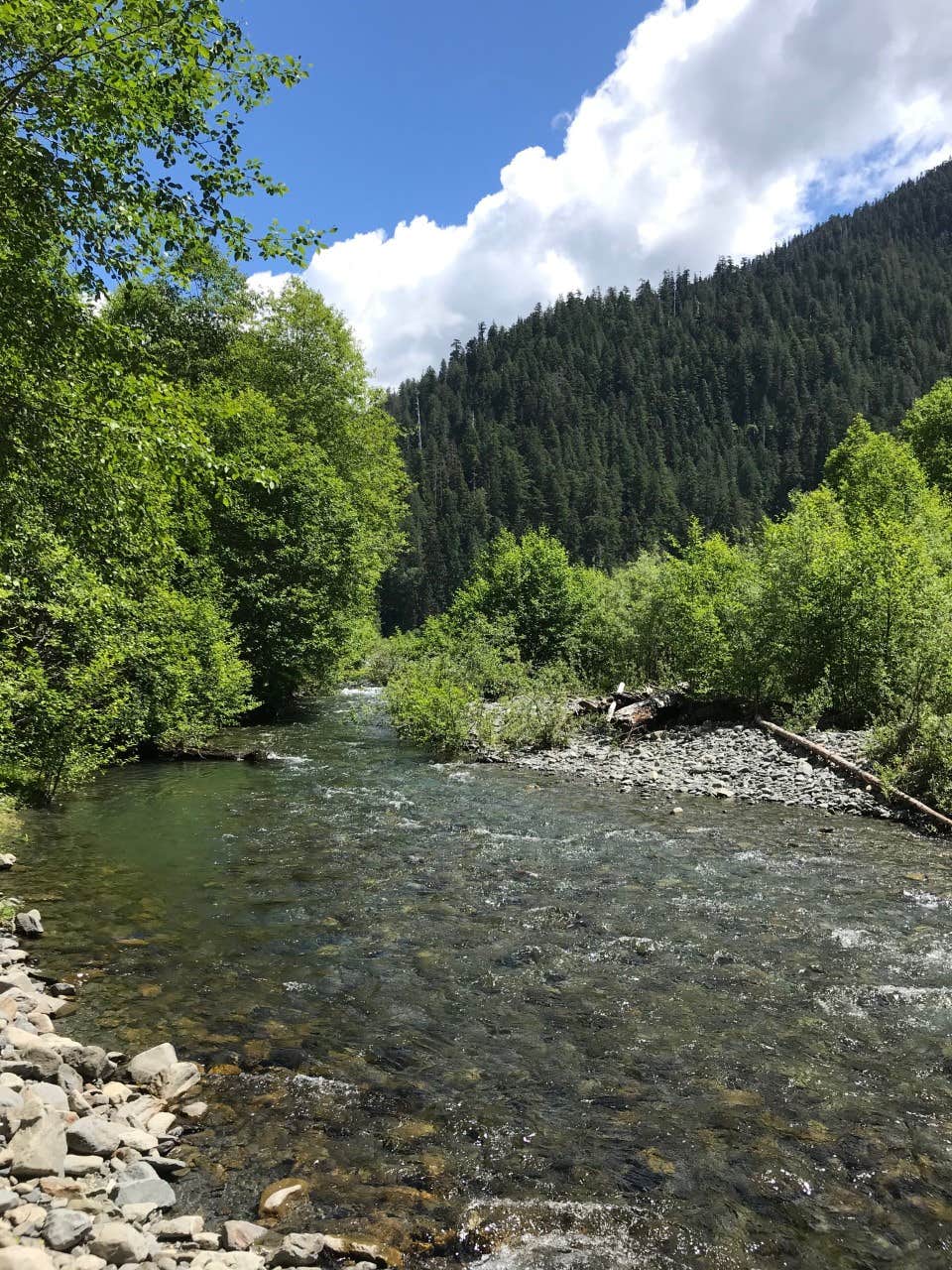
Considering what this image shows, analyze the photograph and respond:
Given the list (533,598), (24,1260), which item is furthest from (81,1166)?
(533,598)

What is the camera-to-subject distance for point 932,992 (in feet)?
21.2

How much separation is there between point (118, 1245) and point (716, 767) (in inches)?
605

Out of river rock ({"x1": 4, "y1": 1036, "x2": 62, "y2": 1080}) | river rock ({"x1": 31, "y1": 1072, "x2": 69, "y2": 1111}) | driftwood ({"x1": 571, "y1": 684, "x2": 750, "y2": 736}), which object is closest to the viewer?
river rock ({"x1": 31, "y1": 1072, "x2": 69, "y2": 1111})

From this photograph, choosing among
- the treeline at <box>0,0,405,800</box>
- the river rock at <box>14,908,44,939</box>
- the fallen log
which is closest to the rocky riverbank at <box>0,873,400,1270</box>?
the river rock at <box>14,908,44,939</box>

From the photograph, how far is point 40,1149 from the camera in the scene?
383 cm

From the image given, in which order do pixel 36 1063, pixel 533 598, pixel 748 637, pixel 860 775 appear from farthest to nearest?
pixel 533 598, pixel 748 637, pixel 860 775, pixel 36 1063

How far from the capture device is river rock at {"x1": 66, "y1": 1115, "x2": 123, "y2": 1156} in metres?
4.06

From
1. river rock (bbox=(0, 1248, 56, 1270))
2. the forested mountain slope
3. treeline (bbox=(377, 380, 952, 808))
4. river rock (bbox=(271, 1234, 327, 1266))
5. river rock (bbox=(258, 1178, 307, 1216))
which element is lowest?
river rock (bbox=(258, 1178, 307, 1216))

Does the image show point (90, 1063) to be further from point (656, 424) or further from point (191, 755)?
point (656, 424)

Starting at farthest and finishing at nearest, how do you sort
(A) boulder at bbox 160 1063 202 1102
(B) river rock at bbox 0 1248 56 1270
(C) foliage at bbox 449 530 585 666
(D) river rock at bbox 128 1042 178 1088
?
(C) foliage at bbox 449 530 585 666 → (D) river rock at bbox 128 1042 178 1088 → (A) boulder at bbox 160 1063 202 1102 → (B) river rock at bbox 0 1248 56 1270

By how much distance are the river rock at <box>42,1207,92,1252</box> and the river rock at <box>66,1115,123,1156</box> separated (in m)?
0.60

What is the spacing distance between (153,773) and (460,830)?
9.11m

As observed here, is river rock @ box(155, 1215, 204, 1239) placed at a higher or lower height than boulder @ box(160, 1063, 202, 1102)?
higher

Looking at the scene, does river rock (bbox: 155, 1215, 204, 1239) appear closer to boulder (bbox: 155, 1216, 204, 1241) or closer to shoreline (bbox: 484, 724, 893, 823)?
boulder (bbox: 155, 1216, 204, 1241)
